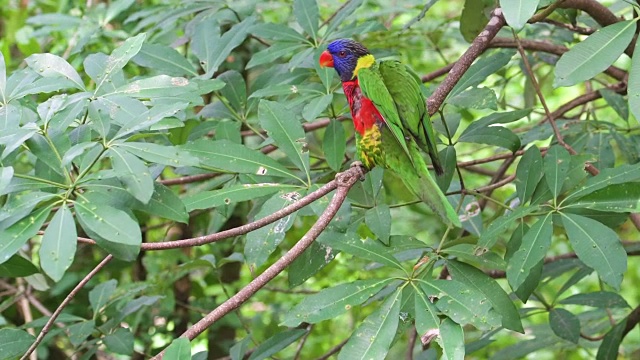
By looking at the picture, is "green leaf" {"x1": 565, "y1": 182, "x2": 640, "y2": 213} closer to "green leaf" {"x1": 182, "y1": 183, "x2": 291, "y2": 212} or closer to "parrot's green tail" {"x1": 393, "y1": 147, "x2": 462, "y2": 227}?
"parrot's green tail" {"x1": 393, "y1": 147, "x2": 462, "y2": 227}

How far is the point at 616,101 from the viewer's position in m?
2.30

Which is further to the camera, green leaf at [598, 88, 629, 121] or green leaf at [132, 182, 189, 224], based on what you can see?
green leaf at [598, 88, 629, 121]

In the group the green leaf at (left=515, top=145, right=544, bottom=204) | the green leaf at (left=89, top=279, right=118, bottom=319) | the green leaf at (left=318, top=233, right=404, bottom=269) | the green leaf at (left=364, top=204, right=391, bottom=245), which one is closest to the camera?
the green leaf at (left=318, top=233, right=404, bottom=269)

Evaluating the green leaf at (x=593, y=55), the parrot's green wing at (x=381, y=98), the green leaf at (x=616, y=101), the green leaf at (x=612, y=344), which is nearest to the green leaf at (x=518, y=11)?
the green leaf at (x=593, y=55)

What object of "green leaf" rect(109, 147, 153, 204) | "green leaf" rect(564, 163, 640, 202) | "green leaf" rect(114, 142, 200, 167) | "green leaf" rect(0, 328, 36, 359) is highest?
"green leaf" rect(114, 142, 200, 167)

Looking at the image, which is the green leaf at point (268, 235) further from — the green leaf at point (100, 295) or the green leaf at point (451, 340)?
the green leaf at point (100, 295)

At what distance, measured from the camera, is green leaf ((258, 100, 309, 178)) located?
1.74 m

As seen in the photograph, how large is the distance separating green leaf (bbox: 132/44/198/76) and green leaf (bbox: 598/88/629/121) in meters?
1.23

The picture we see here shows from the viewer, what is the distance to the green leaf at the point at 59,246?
1.21 meters

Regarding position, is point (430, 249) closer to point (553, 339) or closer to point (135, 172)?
point (135, 172)

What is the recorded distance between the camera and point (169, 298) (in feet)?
8.78

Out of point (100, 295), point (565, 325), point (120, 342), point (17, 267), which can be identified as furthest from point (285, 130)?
point (565, 325)

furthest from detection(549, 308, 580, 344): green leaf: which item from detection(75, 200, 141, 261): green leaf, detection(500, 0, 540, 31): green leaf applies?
detection(75, 200, 141, 261): green leaf

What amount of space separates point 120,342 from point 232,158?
746 millimetres
